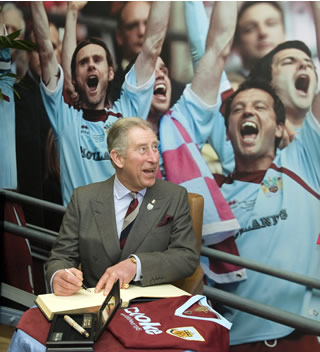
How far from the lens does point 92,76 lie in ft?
11.6

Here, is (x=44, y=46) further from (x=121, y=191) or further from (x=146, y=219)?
(x=146, y=219)

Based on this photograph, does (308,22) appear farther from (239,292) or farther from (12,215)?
(12,215)

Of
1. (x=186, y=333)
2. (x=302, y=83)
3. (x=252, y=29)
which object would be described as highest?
(x=252, y=29)

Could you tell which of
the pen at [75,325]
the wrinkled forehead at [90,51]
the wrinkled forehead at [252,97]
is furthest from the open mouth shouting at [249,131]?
the pen at [75,325]

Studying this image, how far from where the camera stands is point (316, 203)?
2.85 meters

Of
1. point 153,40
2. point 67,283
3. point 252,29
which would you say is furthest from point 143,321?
point 153,40

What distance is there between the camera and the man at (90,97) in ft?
10.8

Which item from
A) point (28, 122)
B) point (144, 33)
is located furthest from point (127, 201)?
point (28, 122)

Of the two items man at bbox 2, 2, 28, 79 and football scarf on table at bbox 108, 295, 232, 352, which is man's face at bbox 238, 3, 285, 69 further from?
man at bbox 2, 2, 28, 79

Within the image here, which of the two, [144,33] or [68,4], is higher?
[68,4]

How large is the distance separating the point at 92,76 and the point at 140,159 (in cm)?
135

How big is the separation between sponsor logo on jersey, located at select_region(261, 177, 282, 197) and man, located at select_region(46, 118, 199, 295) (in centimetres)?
71

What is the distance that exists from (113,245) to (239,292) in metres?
1.18

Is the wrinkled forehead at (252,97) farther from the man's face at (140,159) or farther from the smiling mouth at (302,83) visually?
the man's face at (140,159)
